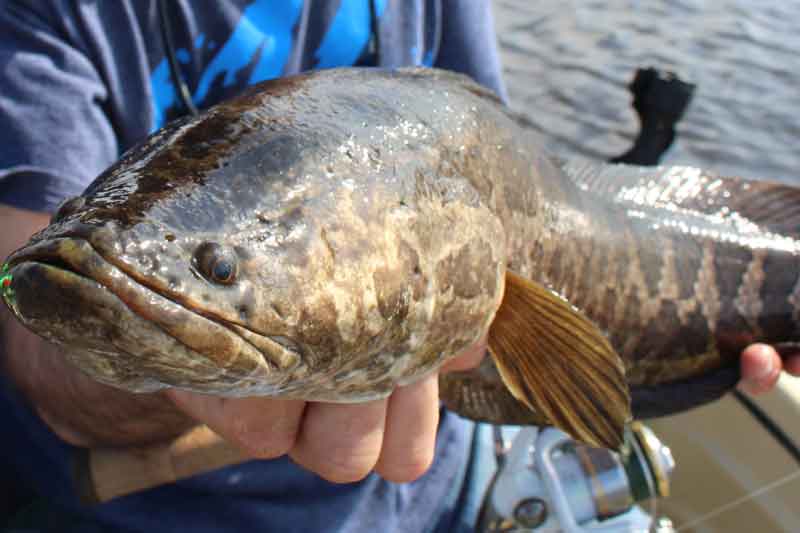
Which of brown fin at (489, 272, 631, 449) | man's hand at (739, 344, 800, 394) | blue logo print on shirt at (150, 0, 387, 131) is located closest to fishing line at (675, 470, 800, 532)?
man's hand at (739, 344, 800, 394)

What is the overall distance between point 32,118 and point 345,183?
116cm

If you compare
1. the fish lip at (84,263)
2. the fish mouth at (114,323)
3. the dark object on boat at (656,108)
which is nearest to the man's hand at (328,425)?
the fish mouth at (114,323)

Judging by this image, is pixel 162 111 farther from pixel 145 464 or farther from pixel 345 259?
pixel 345 259

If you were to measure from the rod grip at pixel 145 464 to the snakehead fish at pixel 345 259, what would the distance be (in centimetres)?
72

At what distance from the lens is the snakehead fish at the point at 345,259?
47.5 inches

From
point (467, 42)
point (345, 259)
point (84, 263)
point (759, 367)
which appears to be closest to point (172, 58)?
point (467, 42)

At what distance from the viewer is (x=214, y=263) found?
49.7 inches

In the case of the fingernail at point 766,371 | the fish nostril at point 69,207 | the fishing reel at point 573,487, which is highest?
the fish nostril at point 69,207

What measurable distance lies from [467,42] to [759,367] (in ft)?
5.07

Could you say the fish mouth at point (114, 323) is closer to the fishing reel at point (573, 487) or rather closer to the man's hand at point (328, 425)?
the man's hand at point (328, 425)

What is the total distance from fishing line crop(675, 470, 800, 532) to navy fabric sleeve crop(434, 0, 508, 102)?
6.23 ft

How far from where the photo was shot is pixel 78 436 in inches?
92.8

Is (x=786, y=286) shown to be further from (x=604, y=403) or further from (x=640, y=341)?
(x=604, y=403)

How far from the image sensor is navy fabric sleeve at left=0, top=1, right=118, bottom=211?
2.19 m
